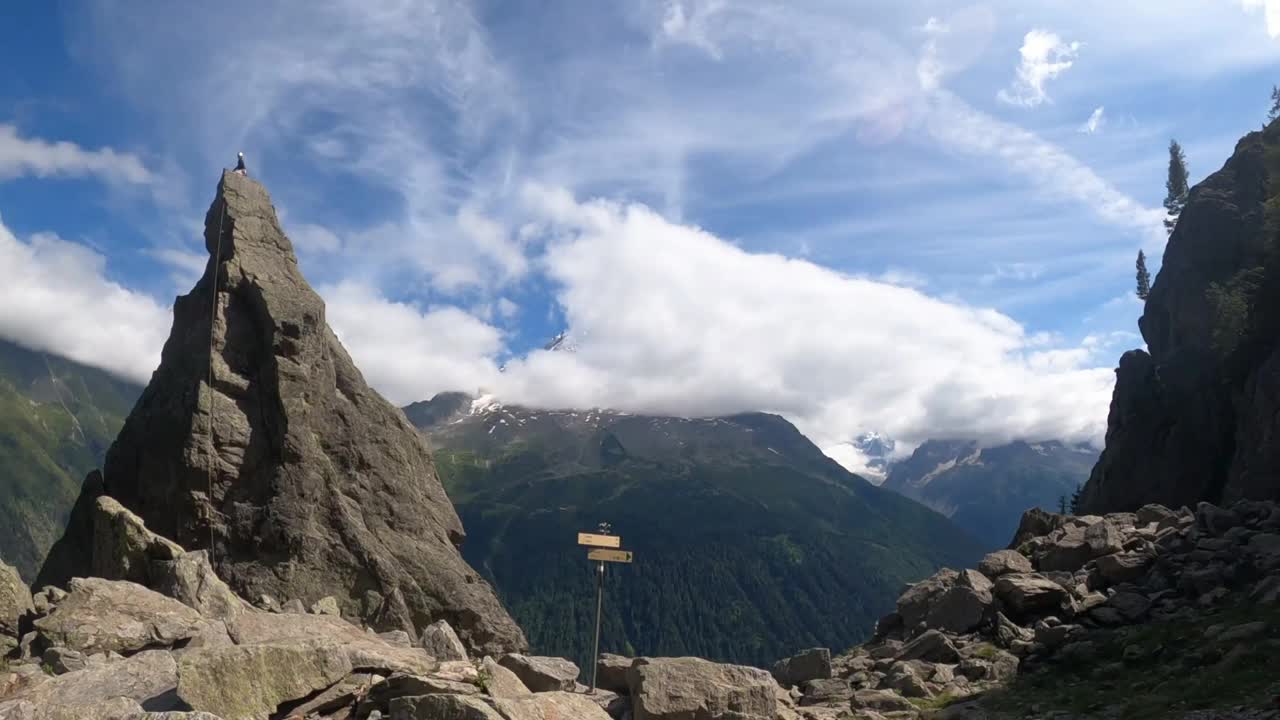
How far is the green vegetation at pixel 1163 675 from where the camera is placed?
2305 cm

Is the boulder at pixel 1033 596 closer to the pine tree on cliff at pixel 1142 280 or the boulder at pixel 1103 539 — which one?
the boulder at pixel 1103 539

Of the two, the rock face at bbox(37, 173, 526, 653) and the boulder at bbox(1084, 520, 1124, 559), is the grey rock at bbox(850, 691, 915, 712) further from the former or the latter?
the rock face at bbox(37, 173, 526, 653)

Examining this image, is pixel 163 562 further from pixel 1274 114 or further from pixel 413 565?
pixel 1274 114

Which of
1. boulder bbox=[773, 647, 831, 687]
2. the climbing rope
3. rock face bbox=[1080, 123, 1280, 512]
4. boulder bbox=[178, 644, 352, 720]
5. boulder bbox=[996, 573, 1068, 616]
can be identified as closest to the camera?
boulder bbox=[178, 644, 352, 720]

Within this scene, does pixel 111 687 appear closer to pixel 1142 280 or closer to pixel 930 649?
pixel 930 649

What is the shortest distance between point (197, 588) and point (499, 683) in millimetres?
17129

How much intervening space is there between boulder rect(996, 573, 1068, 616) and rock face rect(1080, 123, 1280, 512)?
34.6m

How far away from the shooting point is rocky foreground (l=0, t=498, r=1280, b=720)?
17391 millimetres

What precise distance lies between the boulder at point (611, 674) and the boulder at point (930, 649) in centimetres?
1551

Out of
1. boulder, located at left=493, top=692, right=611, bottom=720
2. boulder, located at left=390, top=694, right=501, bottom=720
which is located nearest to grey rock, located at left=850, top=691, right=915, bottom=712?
boulder, located at left=493, top=692, right=611, bottom=720

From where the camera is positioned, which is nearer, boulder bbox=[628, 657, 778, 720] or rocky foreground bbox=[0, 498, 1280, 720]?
rocky foreground bbox=[0, 498, 1280, 720]

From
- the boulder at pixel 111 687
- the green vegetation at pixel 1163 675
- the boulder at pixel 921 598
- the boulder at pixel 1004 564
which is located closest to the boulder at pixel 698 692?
the green vegetation at pixel 1163 675

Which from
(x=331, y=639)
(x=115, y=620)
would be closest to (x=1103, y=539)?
(x=331, y=639)

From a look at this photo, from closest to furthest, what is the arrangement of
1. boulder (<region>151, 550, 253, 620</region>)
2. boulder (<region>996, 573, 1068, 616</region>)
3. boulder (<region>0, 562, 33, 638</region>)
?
boulder (<region>0, 562, 33, 638</region>)
boulder (<region>151, 550, 253, 620</region>)
boulder (<region>996, 573, 1068, 616</region>)
